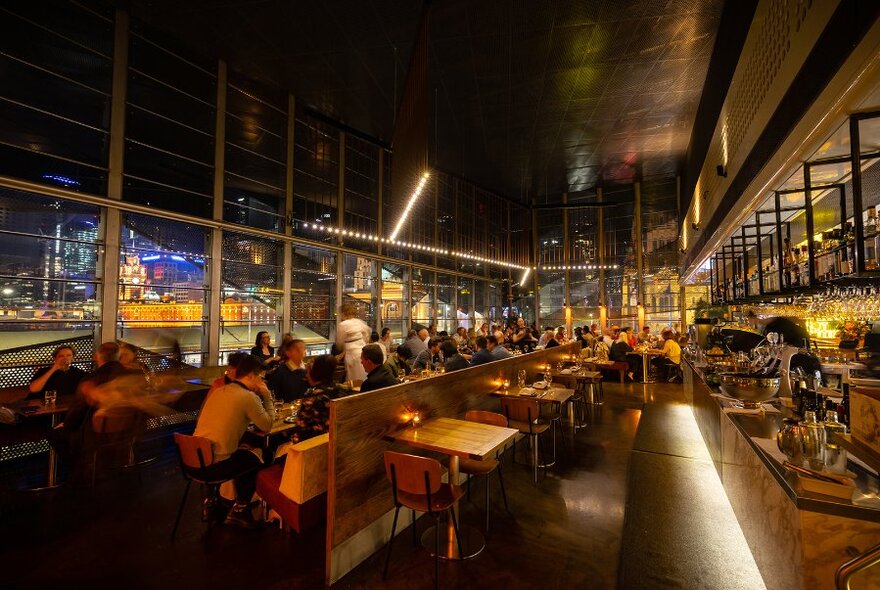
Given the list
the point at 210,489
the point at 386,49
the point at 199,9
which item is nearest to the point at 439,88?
the point at 386,49

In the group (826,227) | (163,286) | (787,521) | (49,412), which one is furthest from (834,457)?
(163,286)

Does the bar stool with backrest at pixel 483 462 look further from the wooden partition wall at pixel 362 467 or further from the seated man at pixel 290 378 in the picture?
the seated man at pixel 290 378

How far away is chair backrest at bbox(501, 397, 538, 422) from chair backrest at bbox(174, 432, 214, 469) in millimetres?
2676

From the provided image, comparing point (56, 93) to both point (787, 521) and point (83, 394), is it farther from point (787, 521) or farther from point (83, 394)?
point (787, 521)

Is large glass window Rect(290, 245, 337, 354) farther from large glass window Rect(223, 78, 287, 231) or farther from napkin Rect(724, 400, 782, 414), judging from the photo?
napkin Rect(724, 400, 782, 414)

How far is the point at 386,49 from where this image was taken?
5582 millimetres

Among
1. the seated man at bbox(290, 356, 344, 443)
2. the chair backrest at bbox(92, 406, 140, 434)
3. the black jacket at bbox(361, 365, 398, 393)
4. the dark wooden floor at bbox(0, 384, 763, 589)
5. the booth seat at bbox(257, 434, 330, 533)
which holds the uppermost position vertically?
the black jacket at bbox(361, 365, 398, 393)

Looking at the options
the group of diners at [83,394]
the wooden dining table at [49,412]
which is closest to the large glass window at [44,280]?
the group of diners at [83,394]

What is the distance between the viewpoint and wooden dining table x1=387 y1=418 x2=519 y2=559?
2592 mm

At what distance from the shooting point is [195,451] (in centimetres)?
279

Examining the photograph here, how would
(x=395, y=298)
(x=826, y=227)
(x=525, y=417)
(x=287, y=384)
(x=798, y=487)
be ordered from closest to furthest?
(x=798, y=487) → (x=525, y=417) → (x=287, y=384) → (x=826, y=227) → (x=395, y=298)

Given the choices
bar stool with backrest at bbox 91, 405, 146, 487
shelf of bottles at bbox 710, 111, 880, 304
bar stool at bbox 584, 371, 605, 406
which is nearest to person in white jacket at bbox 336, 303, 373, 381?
bar stool with backrest at bbox 91, 405, 146, 487

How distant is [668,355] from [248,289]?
917 cm

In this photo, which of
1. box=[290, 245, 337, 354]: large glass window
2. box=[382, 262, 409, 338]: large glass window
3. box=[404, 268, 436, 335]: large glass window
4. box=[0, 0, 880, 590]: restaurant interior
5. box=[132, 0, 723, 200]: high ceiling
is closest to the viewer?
box=[0, 0, 880, 590]: restaurant interior
